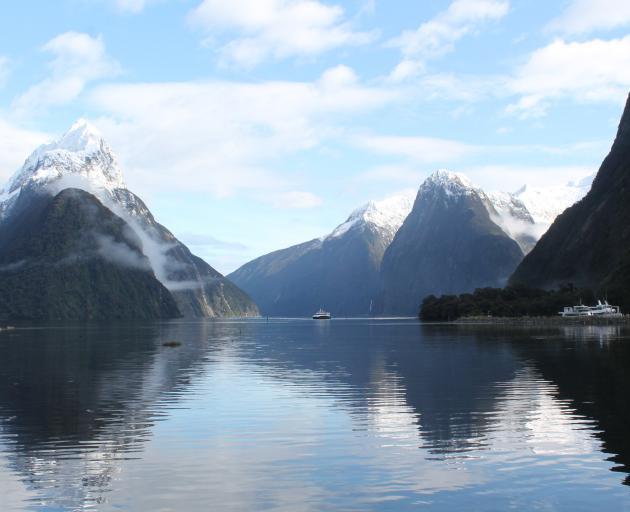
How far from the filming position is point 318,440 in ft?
133

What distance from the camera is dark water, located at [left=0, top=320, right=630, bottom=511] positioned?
95.7 ft

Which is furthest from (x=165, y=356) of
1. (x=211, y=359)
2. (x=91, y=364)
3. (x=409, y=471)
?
(x=409, y=471)

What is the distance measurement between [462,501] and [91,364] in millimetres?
72807

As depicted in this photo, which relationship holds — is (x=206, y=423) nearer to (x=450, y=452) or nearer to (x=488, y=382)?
(x=450, y=452)

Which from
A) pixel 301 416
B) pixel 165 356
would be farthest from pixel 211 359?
pixel 301 416

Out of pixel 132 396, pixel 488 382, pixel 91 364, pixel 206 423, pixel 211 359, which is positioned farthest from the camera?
pixel 211 359

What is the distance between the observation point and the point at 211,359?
10512cm

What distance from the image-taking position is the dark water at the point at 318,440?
95.7ft

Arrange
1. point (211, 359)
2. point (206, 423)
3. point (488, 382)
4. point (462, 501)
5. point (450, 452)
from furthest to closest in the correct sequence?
point (211, 359) → point (488, 382) → point (206, 423) → point (450, 452) → point (462, 501)

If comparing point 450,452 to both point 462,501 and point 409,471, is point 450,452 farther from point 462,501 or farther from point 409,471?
point 462,501

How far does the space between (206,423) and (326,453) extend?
38.5ft

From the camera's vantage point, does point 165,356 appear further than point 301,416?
Yes

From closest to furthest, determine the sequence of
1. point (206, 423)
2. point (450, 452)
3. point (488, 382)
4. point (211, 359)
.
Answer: point (450, 452), point (206, 423), point (488, 382), point (211, 359)

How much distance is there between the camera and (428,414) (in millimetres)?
49406
